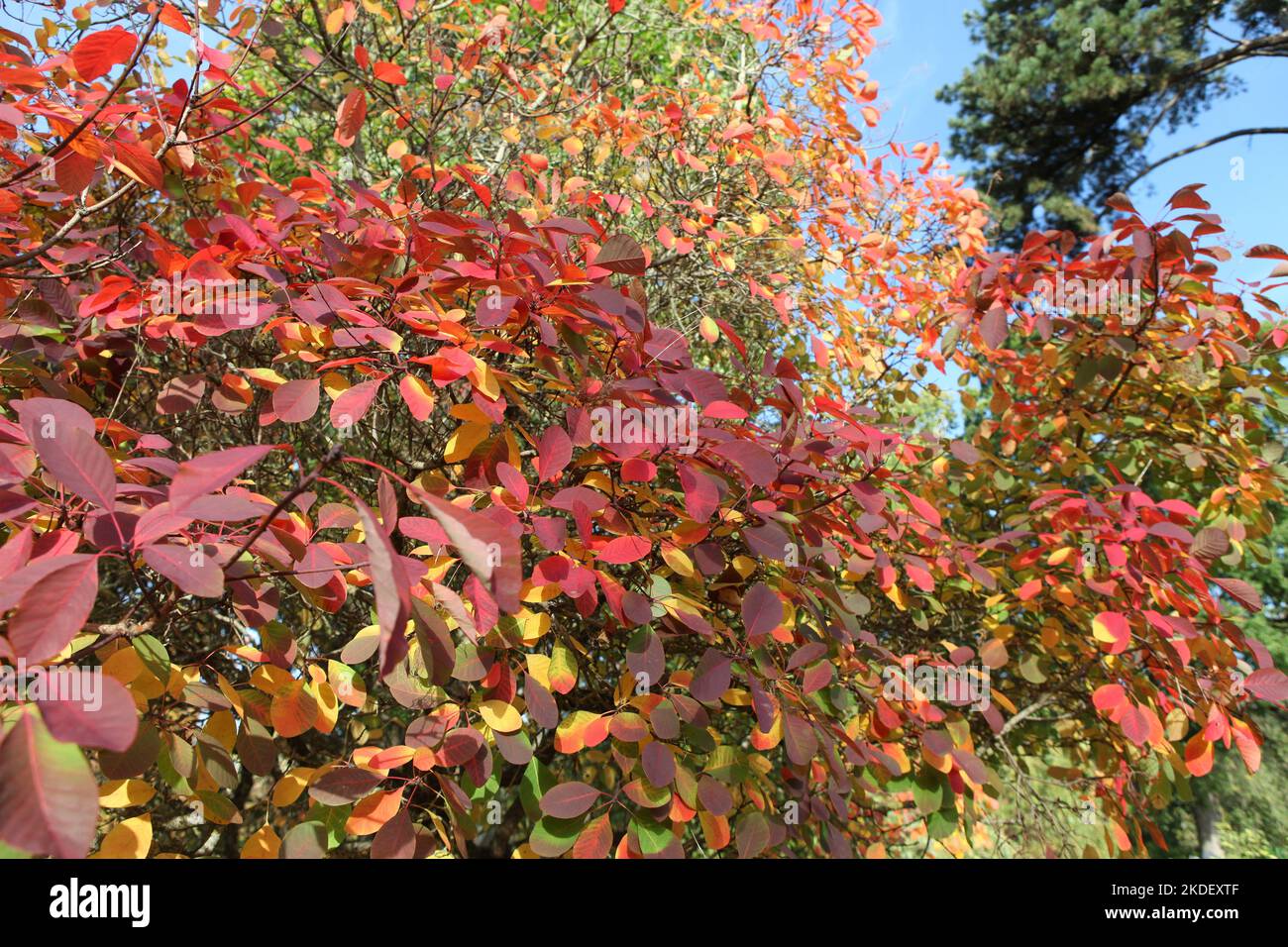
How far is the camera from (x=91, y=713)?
1.91 feet

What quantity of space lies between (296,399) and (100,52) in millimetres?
618

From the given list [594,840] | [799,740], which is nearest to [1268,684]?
[799,740]

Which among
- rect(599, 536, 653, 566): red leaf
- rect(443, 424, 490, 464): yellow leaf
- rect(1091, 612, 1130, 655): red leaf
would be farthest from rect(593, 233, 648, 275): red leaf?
rect(1091, 612, 1130, 655): red leaf

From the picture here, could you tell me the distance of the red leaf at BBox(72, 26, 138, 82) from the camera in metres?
1.14

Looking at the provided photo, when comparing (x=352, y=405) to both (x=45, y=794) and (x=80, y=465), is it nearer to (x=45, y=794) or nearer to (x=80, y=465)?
(x=80, y=465)

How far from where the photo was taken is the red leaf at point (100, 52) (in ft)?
3.73

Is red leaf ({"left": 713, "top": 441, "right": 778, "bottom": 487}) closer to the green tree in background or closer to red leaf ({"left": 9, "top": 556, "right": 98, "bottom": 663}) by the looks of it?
red leaf ({"left": 9, "top": 556, "right": 98, "bottom": 663})

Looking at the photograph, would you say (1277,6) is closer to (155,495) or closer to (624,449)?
(624,449)

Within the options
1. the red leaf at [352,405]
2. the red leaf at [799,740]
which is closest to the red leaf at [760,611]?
the red leaf at [799,740]

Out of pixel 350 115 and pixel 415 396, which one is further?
pixel 350 115

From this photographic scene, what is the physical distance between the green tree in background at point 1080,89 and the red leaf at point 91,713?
10.8 m

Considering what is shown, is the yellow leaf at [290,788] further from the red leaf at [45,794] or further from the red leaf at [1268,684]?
the red leaf at [1268,684]

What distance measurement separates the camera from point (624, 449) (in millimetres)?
1233

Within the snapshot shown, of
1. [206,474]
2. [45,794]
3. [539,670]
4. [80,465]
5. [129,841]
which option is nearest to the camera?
[45,794]
